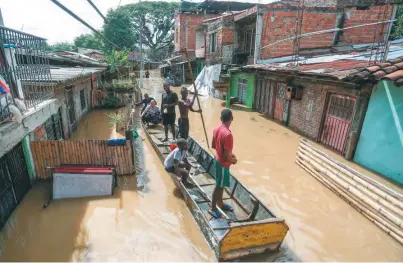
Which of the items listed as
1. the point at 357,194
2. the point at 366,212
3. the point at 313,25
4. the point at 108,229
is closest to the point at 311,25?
the point at 313,25

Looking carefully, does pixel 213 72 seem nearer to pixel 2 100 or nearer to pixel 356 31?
pixel 356 31

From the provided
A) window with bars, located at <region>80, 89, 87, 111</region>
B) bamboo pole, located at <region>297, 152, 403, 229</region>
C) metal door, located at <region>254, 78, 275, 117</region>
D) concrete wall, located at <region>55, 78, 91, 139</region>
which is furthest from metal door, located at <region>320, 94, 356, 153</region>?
window with bars, located at <region>80, 89, 87, 111</region>

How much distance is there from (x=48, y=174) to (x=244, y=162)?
18.6 feet

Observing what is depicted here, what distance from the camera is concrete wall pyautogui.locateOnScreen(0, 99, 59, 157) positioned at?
3.56 meters

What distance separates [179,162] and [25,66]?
3.60m

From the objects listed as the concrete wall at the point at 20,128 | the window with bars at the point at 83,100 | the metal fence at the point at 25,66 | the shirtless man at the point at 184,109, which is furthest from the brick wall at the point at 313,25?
the concrete wall at the point at 20,128

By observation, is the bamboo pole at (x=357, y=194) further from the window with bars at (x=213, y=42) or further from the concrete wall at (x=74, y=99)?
the window with bars at (x=213, y=42)

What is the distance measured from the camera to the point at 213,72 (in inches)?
772

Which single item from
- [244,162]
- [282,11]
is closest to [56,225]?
[244,162]

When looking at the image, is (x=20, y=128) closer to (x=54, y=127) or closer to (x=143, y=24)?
(x=54, y=127)

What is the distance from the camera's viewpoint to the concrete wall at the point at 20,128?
3.56 meters

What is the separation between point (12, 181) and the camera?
520 cm

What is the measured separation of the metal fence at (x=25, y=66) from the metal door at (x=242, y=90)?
12.3 meters

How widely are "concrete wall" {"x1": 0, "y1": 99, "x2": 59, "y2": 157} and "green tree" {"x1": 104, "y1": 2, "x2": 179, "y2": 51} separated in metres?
37.9
